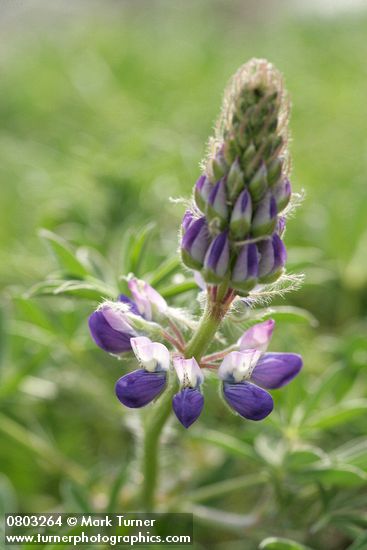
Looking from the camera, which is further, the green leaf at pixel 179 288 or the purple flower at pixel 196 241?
the green leaf at pixel 179 288

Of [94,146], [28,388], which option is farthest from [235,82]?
[94,146]

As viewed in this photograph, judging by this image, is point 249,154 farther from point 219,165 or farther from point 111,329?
point 111,329

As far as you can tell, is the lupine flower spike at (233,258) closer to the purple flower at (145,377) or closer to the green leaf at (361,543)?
the purple flower at (145,377)

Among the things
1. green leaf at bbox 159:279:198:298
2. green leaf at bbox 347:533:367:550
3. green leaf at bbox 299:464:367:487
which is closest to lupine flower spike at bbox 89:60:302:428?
green leaf at bbox 159:279:198:298

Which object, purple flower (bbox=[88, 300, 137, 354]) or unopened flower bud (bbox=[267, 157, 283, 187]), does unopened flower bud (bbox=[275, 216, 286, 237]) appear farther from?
purple flower (bbox=[88, 300, 137, 354])

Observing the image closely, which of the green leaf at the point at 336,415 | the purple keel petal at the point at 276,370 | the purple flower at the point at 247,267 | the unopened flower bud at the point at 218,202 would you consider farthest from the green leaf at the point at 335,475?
the unopened flower bud at the point at 218,202

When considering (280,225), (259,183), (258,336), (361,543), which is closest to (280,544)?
(361,543)
